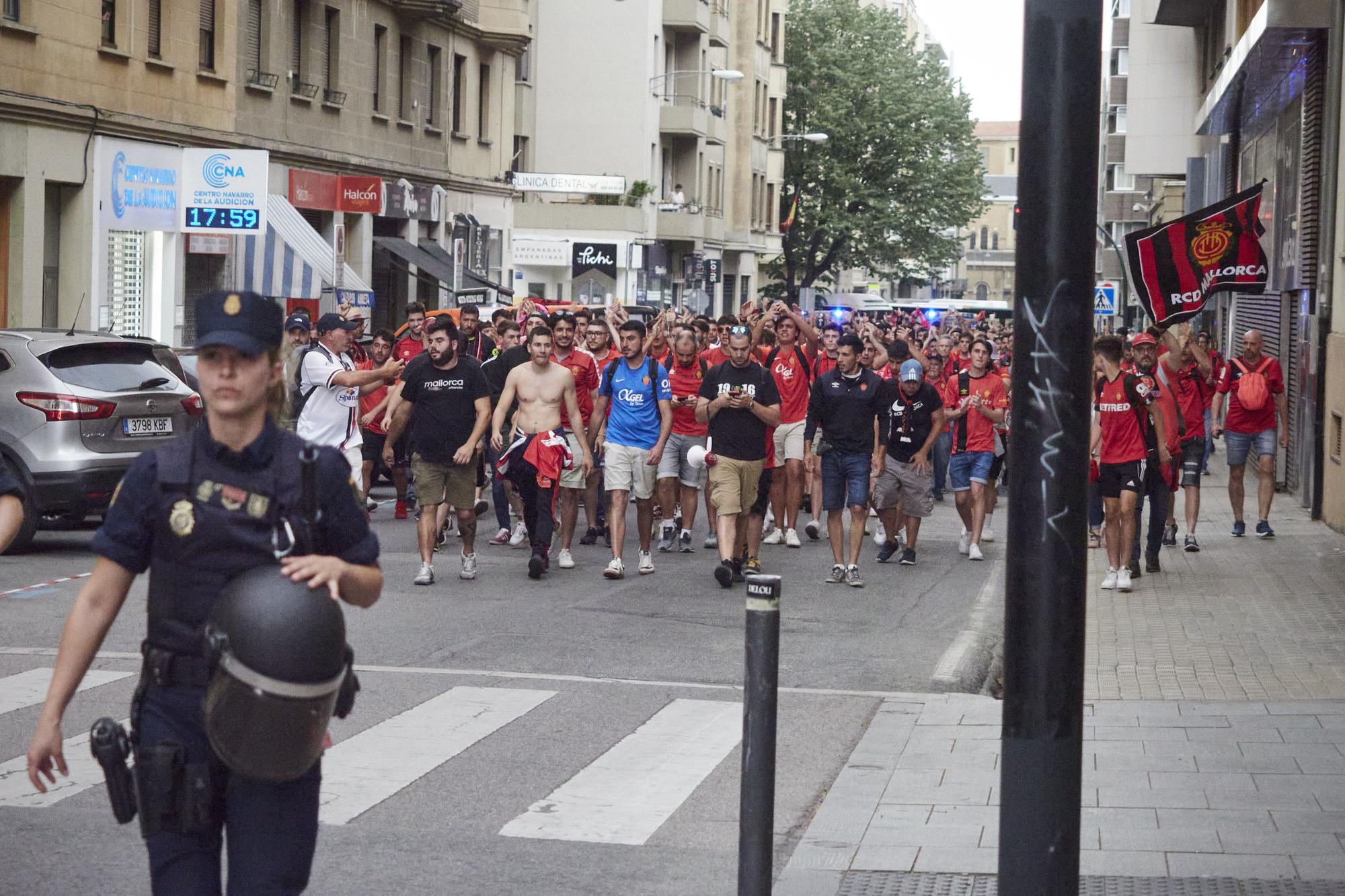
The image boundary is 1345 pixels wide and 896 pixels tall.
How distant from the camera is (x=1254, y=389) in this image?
17219mm

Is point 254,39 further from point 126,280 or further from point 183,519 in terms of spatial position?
point 183,519

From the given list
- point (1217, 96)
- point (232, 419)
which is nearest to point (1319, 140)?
point (1217, 96)

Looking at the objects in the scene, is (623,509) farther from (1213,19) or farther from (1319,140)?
(1213,19)

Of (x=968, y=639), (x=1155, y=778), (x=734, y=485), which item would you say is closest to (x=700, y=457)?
(x=734, y=485)

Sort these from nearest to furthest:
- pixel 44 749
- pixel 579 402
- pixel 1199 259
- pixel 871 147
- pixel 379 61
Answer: pixel 44 749, pixel 1199 259, pixel 579 402, pixel 379 61, pixel 871 147

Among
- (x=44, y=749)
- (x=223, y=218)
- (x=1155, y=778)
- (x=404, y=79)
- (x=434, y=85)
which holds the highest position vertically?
(x=434, y=85)

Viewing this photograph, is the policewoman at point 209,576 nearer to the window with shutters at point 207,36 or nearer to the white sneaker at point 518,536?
the white sneaker at point 518,536

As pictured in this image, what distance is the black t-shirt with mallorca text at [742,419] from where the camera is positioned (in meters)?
14.0

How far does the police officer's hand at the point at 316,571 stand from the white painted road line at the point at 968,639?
256 inches

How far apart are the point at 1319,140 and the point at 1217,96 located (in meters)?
6.40

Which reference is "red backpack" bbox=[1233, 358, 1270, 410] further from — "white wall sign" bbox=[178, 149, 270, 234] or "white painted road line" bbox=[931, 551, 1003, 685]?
"white wall sign" bbox=[178, 149, 270, 234]

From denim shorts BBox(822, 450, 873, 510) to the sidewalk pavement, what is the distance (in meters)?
2.72

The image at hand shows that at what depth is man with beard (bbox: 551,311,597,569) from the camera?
47.7 feet

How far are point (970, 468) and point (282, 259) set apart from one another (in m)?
15.5
